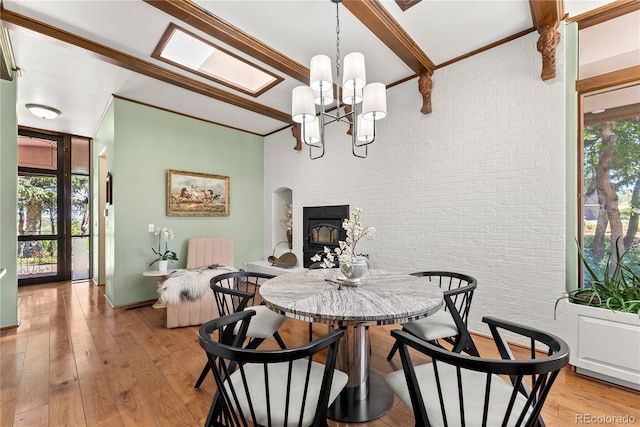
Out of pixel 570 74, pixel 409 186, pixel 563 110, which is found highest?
pixel 570 74

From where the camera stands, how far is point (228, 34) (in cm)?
257

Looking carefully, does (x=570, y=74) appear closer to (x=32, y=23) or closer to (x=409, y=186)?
(x=409, y=186)

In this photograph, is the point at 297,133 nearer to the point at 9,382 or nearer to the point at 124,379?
the point at 124,379

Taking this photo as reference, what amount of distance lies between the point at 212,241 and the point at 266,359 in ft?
13.2

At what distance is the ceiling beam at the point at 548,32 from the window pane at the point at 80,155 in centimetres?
736

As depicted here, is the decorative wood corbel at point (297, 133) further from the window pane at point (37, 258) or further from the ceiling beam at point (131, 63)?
the window pane at point (37, 258)

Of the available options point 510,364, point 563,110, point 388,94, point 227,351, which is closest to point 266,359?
point 227,351

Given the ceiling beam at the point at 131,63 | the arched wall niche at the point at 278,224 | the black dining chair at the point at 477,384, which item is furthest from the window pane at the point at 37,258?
the black dining chair at the point at 477,384

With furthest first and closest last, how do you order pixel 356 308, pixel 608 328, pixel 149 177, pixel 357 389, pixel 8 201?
pixel 149 177 → pixel 8 201 → pixel 608 328 → pixel 357 389 → pixel 356 308

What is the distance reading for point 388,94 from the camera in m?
3.72

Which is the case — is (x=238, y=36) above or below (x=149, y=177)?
above

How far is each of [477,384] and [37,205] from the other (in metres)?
7.19

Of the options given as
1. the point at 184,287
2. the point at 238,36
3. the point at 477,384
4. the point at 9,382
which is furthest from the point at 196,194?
the point at 477,384

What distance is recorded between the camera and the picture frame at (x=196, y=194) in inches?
172
